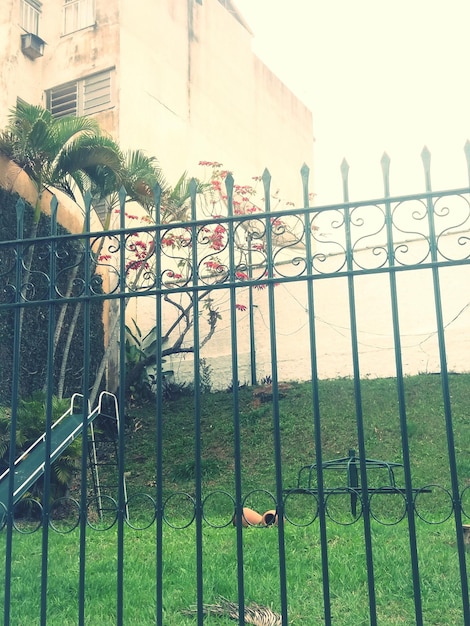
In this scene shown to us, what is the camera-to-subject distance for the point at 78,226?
11008 mm

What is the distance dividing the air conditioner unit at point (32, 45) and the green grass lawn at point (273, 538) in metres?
7.80

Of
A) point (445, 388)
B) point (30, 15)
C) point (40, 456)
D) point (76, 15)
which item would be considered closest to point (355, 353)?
point (445, 388)

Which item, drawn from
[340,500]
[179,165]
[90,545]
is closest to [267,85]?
[179,165]

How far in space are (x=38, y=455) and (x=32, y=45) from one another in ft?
29.9

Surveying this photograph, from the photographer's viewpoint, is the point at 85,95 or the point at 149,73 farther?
the point at 149,73

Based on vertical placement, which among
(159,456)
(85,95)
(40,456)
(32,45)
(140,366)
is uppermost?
(32,45)

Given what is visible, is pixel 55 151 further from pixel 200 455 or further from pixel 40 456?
pixel 200 455

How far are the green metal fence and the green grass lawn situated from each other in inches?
1.4

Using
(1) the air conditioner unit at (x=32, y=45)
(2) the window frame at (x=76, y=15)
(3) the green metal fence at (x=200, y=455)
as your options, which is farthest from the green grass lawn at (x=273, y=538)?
(2) the window frame at (x=76, y=15)

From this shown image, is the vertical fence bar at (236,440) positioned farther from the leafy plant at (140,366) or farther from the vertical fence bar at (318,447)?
the leafy plant at (140,366)

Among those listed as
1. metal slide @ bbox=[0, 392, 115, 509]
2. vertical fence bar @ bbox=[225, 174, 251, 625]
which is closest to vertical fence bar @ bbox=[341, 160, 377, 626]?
vertical fence bar @ bbox=[225, 174, 251, 625]

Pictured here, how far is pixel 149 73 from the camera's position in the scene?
531 inches

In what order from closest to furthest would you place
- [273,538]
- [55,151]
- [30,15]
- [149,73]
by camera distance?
[273,538], [55,151], [149,73], [30,15]

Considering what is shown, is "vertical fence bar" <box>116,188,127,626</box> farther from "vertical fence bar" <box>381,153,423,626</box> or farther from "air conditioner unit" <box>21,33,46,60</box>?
"air conditioner unit" <box>21,33,46,60</box>
